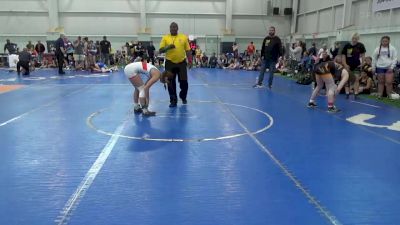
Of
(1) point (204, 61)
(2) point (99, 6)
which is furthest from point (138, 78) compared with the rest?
(2) point (99, 6)

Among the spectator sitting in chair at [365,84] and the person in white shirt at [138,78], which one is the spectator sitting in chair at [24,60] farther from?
the spectator sitting in chair at [365,84]

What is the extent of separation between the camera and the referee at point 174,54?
837 centimetres

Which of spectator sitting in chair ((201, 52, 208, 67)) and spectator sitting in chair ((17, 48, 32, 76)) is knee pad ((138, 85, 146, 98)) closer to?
spectator sitting in chair ((17, 48, 32, 76))

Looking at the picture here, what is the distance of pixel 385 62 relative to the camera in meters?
9.80

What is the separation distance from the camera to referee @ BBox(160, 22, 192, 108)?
329 inches

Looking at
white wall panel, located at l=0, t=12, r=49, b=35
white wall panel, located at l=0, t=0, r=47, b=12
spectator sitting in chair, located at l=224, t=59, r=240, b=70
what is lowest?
spectator sitting in chair, located at l=224, t=59, r=240, b=70

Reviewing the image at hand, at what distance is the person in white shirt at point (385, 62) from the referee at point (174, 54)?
A: 5.33 m

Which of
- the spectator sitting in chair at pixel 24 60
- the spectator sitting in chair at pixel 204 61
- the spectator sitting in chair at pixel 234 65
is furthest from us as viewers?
the spectator sitting in chair at pixel 204 61

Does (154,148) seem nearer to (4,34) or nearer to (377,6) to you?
(377,6)

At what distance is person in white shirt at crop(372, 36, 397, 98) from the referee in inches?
210

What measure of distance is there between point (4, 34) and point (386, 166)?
28537mm

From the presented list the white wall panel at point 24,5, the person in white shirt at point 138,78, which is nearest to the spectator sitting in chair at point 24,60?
the white wall panel at point 24,5

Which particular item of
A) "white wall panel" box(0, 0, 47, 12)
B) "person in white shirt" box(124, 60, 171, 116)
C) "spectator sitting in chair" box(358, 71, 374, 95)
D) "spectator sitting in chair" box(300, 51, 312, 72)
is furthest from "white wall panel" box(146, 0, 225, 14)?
"person in white shirt" box(124, 60, 171, 116)

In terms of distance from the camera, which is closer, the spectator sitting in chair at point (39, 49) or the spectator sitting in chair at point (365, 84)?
the spectator sitting in chair at point (365, 84)
